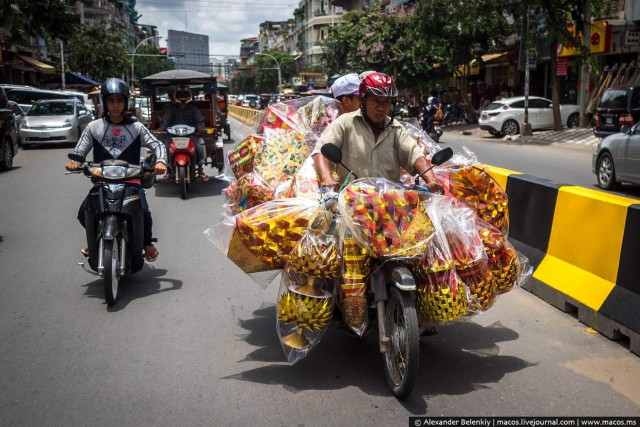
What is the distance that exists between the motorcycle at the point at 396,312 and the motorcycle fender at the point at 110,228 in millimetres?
2323

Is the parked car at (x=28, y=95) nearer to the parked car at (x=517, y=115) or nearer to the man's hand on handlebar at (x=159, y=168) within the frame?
the parked car at (x=517, y=115)

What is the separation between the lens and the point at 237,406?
12.6ft

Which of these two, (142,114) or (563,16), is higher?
(563,16)

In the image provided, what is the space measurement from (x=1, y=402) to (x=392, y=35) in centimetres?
3739

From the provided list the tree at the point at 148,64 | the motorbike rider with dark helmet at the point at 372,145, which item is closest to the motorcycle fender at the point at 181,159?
the motorbike rider with dark helmet at the point at 372,145

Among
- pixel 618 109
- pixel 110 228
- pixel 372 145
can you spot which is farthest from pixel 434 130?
pixel 372 145

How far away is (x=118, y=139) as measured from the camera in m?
6.28

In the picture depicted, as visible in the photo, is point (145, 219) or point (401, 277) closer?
point (401, 277)

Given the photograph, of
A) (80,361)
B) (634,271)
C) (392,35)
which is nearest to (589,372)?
(634,271)

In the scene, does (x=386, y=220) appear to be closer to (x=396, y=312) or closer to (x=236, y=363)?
(x=396, y=312)

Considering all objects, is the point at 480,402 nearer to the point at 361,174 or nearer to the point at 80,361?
the point at 361,174

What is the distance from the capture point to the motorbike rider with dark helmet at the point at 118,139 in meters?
6.12

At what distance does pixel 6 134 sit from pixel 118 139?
1164 centimetres

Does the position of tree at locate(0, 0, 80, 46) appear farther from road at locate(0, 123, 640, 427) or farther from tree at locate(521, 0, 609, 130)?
road at locate(0, 123, 640, 427)
